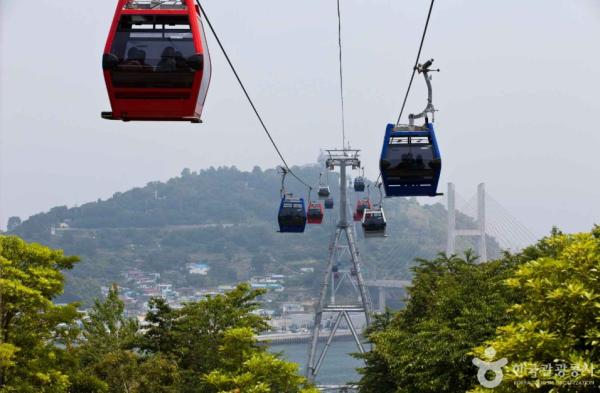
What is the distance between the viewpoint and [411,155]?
16.4 metres

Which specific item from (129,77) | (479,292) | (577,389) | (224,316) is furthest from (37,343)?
(577,389)

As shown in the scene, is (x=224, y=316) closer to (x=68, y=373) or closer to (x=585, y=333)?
(x=68, y=373)

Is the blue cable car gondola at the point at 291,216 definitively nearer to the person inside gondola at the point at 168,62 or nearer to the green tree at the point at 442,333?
the green tree at the point at 442,333

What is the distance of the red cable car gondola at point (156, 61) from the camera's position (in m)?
9.94

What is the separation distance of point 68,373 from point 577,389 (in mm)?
15333

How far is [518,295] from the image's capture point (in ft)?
79.0

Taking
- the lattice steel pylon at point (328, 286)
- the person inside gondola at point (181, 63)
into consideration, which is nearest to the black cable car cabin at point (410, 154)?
the person inside gondola at point (181, 63)

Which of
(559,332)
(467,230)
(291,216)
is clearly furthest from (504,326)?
(467,230)

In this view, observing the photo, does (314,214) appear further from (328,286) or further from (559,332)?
Answer: (559,332)

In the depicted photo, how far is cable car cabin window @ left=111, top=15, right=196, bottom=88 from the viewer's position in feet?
32.6

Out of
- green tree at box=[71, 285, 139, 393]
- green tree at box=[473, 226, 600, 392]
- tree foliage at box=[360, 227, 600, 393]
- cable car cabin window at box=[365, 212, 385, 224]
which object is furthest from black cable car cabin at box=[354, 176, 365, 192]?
green tree at box=[473, 226, 600, 392]

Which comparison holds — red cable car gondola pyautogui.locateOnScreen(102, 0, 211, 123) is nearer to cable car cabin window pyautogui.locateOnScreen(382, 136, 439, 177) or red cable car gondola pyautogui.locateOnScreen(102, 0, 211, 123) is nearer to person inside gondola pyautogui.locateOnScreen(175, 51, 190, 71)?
person inside gondola pyautogui.locateOnScreen(175, 51, 190, 71)

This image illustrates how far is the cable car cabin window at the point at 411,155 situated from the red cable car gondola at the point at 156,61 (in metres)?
6.70

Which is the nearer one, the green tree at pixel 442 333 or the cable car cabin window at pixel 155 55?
the cable car cabin window at pixel 155 55
